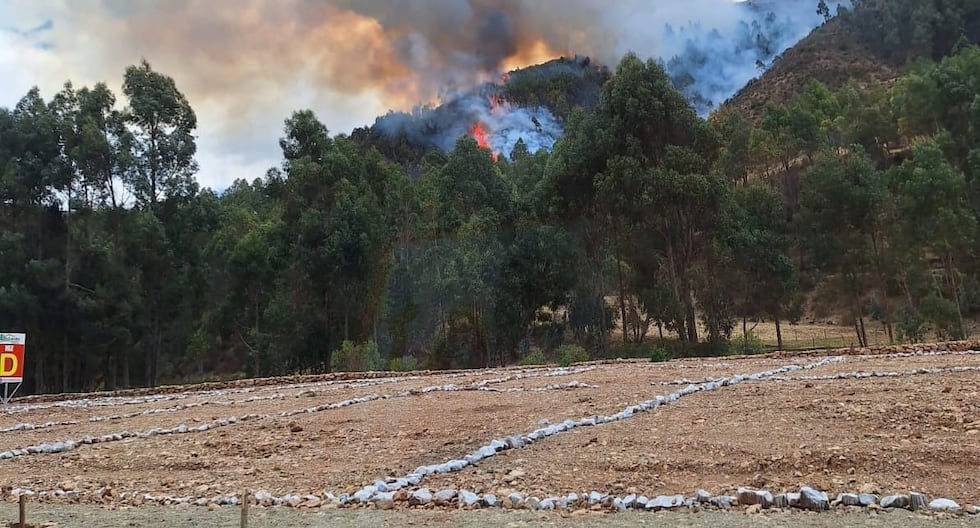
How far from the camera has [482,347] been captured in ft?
102

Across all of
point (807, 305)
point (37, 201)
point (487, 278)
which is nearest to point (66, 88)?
point (37, 201)

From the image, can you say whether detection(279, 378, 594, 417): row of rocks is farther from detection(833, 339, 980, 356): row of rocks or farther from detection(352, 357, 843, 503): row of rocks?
detection(833, 339, 980, 356): row of rocks

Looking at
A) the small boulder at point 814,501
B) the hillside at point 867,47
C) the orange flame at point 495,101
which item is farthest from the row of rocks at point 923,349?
the orange flame at point 495,101

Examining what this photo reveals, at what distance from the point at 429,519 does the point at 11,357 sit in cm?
1530

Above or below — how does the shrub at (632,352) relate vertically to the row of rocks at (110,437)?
above

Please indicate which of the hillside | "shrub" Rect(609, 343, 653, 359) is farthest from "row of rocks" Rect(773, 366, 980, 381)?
the hillside

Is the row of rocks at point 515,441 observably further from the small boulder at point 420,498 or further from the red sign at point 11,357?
the red sign at point 11,357

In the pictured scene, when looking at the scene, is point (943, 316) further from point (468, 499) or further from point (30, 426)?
point (30, 426)

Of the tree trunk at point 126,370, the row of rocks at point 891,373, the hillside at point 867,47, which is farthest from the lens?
the hillside at point 867,47

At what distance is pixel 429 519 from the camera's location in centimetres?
568

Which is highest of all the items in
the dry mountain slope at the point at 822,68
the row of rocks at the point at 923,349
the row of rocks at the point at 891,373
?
the dry mountain slope at the point at 822,68

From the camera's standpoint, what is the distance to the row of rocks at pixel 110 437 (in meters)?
10.2

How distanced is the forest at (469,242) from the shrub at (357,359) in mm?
126

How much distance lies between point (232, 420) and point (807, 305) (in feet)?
128
